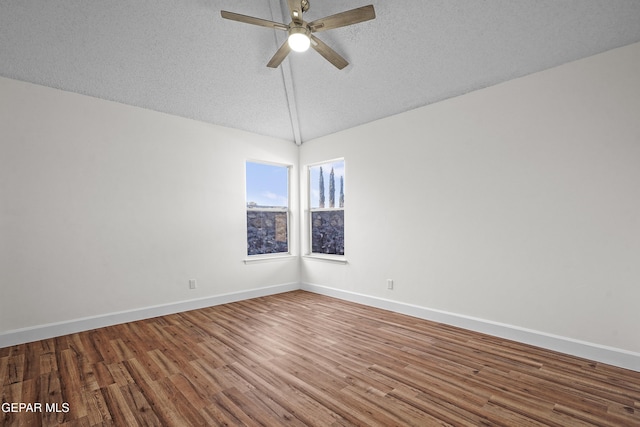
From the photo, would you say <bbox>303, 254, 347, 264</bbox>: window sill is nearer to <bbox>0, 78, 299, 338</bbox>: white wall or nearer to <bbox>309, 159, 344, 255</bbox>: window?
<bbox>309, 159, 344, 255</bbox>: window

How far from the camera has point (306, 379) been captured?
2.38 metres

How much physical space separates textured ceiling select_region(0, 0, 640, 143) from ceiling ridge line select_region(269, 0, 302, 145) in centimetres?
2

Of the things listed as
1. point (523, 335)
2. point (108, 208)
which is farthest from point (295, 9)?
point (523, 335)

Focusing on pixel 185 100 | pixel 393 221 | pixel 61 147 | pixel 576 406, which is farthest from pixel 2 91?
pixel 576 406

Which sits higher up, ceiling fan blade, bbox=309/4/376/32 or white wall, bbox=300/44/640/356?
ceiling fan blade, bbox=309/4/376/32

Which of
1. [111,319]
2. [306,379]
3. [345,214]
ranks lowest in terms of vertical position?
[306,379]

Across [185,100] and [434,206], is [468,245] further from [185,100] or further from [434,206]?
[185,100]

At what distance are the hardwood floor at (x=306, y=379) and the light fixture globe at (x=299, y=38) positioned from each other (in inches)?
110

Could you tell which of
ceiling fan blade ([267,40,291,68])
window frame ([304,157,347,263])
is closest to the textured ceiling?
ceiling fan blade ([267,40,291,68])

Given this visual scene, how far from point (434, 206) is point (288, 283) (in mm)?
2895

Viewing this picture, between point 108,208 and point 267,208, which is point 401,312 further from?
point 108,208

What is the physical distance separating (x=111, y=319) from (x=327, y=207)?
3366 millimetres

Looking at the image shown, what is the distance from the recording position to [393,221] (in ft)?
13.7

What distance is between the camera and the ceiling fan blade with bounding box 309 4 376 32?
2340 millimetres
